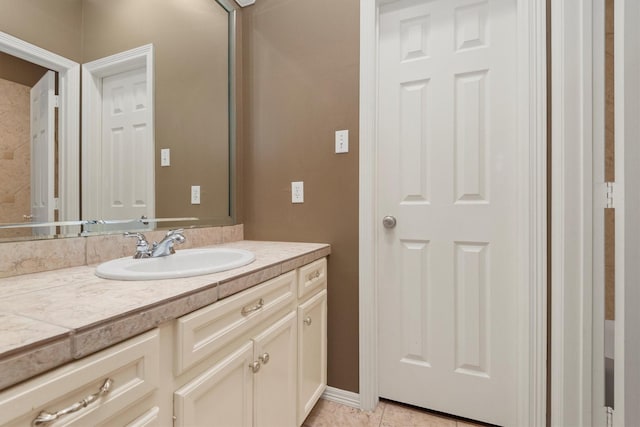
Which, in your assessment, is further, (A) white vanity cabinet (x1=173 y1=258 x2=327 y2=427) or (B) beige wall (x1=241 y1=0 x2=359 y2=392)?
(B) beige wall (x1=241 y1=0 x2=359 y2=392)

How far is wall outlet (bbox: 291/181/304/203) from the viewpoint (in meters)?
1.66

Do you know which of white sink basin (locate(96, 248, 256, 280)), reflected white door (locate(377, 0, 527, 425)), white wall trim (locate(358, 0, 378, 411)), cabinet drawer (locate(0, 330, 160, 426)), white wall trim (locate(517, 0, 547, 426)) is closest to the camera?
cabinet drawer (locate(0, 330, 160, 426))

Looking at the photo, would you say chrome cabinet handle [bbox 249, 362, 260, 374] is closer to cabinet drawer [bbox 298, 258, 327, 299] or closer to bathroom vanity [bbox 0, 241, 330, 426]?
bathroom vanity [bbox 0, 241, 330, 426]

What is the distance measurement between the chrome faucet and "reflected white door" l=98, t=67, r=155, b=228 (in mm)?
155

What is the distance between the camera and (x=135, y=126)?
4.23 ft

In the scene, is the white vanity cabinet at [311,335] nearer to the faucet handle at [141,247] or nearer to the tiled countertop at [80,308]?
the tiled countertop at [80,308]

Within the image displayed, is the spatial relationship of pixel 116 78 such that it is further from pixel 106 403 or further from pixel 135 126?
pixel 106 403

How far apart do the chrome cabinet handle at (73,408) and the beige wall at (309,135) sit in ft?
3.74

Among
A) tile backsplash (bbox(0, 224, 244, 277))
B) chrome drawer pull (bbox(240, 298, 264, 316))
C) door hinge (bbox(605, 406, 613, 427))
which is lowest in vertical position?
door hinge (bbox(605, 406, 613, 427))

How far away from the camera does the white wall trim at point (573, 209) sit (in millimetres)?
1096

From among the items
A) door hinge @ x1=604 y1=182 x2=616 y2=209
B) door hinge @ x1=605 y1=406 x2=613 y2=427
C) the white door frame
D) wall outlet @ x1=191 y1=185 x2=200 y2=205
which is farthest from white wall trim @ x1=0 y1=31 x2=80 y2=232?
door hinge @ x1=605 y1=406 x2=613 y2=427

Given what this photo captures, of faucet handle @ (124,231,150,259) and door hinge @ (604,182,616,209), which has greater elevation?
door hinge @ (604,182,616,209)

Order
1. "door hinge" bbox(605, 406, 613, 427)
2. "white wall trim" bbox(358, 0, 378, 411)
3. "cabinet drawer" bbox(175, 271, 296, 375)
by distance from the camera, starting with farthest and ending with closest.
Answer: "white wall trim" bbox(358, 0, 378, 411)
"door hinge" bbox(605, 406, 613, 427)
"cabinet drawer" bbox(175, 271, 296, 375)

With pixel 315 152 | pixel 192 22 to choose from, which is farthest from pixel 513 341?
pixel 192 22
